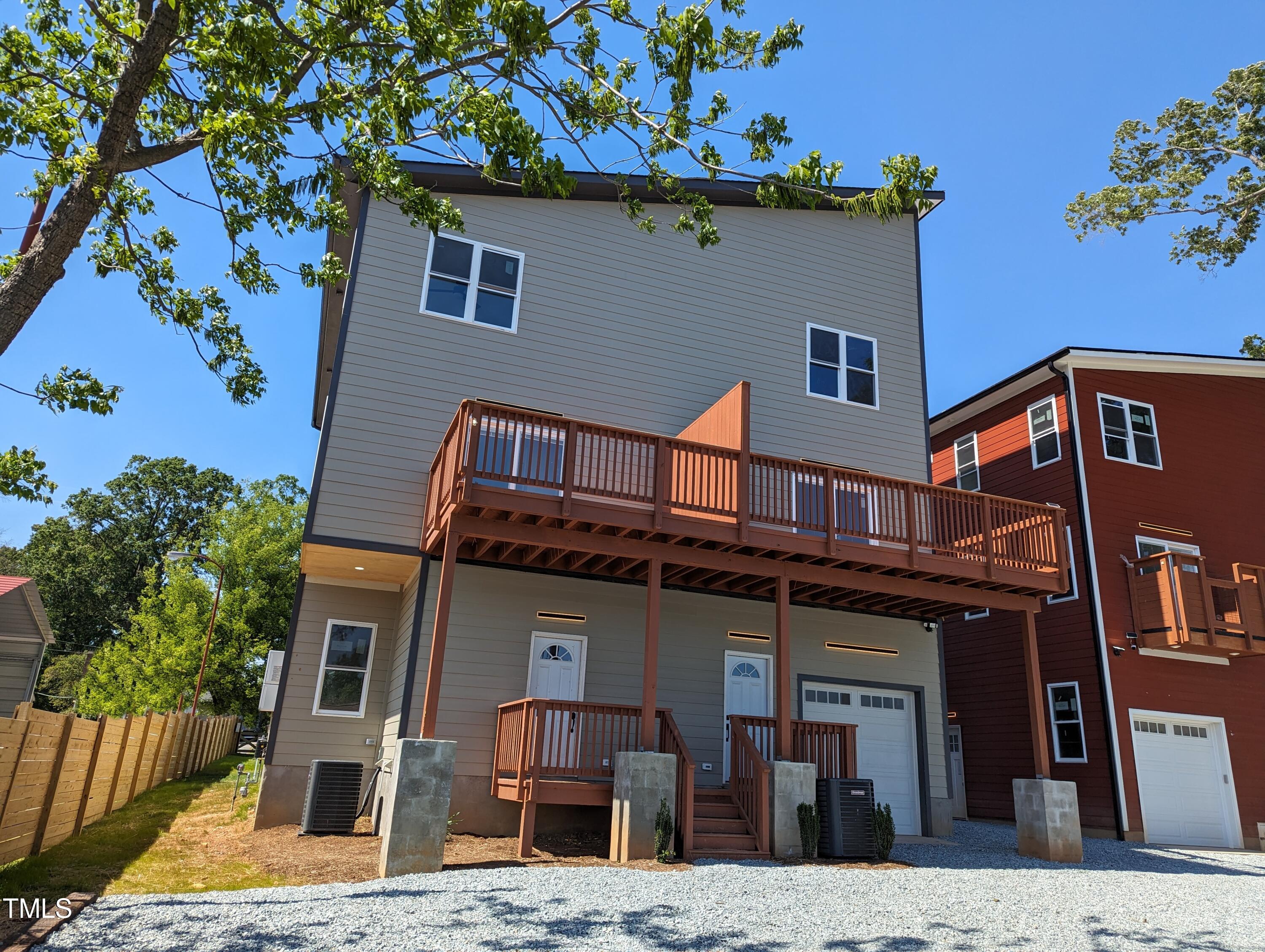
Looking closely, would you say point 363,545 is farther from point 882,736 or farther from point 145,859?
point 882,736

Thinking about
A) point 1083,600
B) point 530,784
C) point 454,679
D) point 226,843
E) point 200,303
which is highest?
point 200,303

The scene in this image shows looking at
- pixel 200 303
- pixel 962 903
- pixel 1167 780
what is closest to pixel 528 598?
pixel 200 303

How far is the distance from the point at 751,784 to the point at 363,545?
237 inches

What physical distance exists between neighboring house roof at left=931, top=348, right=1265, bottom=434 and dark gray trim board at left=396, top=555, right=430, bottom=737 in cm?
1291

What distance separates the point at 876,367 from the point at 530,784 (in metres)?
9.86

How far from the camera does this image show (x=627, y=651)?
12203mm

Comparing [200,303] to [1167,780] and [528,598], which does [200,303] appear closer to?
[528,598]

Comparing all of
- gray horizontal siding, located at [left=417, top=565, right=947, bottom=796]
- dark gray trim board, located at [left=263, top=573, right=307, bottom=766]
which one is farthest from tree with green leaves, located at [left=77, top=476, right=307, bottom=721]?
gray horizontal siding, located at [left=417, top=565, right=947, bottom=796]

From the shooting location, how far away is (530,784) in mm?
9508

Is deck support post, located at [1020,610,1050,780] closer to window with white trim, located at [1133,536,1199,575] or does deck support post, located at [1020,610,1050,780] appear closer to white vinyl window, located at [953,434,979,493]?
window with white trim, located at [1133,536,1199,575]

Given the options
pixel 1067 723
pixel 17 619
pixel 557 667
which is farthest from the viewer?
pixel 17 619

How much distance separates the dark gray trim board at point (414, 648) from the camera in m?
10.7

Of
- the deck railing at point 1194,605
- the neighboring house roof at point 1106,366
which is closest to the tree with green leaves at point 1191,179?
the neighboring house roof at point 1106,366

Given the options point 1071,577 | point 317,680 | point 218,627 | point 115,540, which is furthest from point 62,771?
point 115,540
